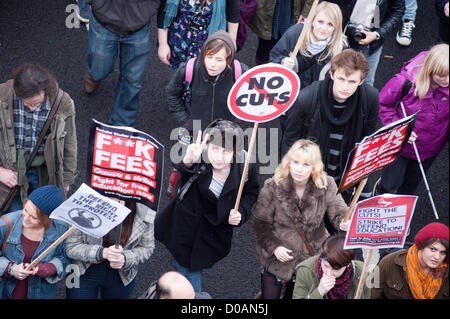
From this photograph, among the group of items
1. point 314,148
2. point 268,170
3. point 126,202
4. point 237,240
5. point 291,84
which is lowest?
point 237,240

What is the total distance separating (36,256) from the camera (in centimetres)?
444

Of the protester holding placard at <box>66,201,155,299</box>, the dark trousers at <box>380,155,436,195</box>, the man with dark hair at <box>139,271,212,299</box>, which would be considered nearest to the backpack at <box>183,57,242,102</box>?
the protester holding placard at <box>66,201,155,299</box>

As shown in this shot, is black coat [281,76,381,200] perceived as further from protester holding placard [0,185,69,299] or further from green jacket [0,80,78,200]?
protester holding placard [0,185,69,299]

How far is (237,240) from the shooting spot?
5980 mm

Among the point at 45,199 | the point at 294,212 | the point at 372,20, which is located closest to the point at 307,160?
the point at 294,212

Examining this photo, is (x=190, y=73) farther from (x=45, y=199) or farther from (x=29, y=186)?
(x=45, y=199)

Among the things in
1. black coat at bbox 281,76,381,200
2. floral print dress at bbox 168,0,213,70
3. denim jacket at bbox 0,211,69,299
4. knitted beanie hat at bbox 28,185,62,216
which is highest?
floral print dress at bbox 168,0,213,70

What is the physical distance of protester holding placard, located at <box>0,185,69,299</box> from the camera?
435 centimetres

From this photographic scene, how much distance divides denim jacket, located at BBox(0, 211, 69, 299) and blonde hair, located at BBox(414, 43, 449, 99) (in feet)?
9.52

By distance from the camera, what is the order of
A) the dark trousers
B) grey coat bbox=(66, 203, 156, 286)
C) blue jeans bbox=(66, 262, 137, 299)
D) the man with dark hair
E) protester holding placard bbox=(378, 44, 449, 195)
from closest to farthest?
the man with dark hair < grey coat bbox=(66, 203, 156, 286) < blue jeans bbox=(66, 262, 137, 299) < protester holding placard bbox=(378, 44, 449, 195) < the dark trousers

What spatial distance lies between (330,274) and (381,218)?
481 mm

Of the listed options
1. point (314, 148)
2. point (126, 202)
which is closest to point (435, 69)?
point (314, 148)
